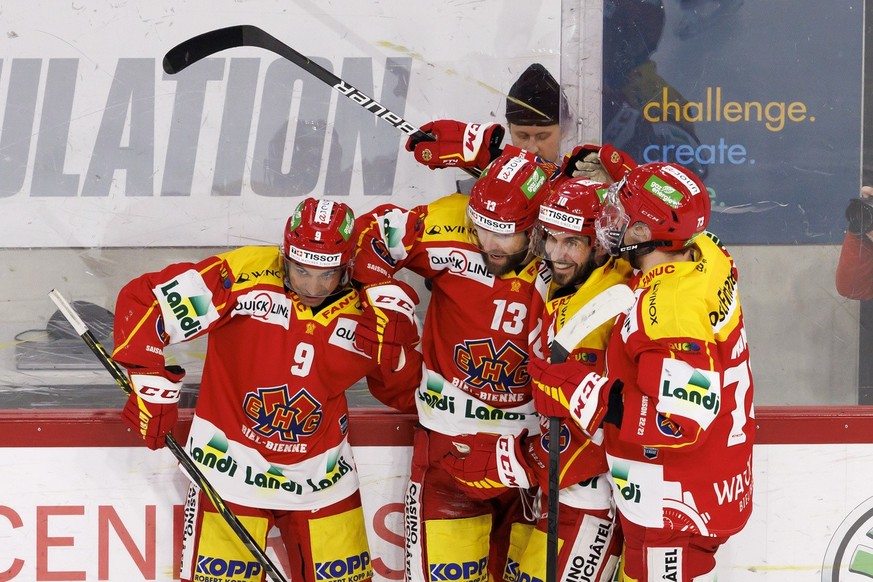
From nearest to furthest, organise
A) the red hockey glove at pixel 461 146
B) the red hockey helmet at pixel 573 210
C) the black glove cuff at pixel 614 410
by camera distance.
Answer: the black glove cuff at pixel 614 410, the red hockey helmet at pixel 573 210, the red hockey glove at pixel 461 146

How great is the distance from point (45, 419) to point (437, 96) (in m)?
1.61

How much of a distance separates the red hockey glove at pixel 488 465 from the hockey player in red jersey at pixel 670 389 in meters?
0.28

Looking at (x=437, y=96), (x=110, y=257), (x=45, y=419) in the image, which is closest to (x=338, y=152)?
(x=437, y=96)

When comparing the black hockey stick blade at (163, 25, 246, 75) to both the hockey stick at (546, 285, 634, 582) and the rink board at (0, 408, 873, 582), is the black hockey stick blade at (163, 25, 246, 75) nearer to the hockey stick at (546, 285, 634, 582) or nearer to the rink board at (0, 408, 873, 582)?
the rink board at (0, 408, 873, 582)

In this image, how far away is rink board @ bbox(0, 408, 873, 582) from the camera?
10.9 feet

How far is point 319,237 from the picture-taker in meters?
2.88

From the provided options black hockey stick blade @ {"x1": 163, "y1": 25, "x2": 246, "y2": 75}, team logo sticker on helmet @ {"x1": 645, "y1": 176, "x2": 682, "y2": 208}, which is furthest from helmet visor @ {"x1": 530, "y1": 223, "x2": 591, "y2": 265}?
black hockey stick blade @ {"x1": 163, "y1": 25, "x2": 246, "y2": 75}

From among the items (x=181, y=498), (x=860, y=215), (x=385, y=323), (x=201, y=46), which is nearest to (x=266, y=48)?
(x=201, y=46)

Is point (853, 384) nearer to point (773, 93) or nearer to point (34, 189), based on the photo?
point (773, 93)

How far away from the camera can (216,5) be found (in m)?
3.40

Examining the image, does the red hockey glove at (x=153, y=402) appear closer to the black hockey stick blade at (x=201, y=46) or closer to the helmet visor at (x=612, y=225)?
the black hockey stick blade at (x=201, y=46)

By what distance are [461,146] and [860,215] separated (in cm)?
136

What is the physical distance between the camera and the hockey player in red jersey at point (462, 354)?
2994mm

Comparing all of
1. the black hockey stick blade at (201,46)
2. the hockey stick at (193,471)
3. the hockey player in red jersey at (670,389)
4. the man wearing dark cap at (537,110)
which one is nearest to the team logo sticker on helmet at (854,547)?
the hockey player in red jersey at (670,389)
